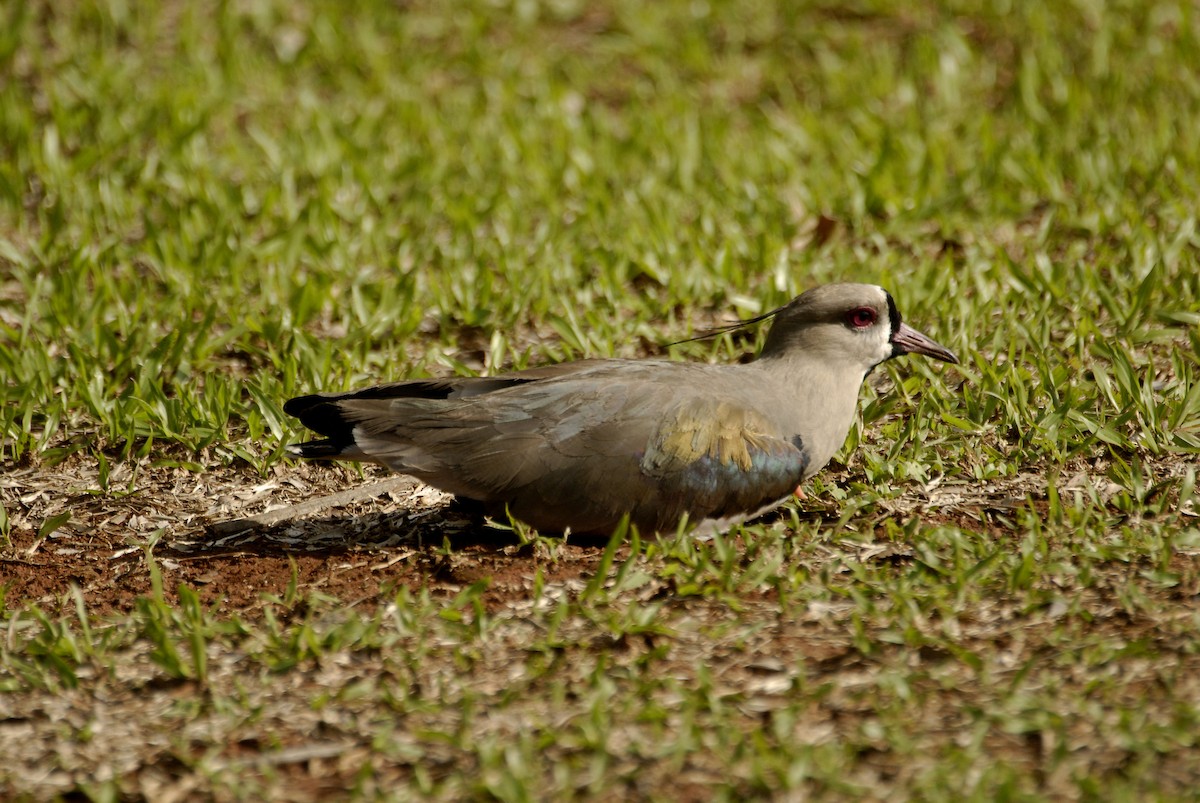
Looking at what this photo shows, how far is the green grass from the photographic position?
3.41 meters

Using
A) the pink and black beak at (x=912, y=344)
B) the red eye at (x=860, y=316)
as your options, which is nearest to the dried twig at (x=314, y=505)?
the red eye at (x=860, y=316)

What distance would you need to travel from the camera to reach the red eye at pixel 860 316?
4.68 metres

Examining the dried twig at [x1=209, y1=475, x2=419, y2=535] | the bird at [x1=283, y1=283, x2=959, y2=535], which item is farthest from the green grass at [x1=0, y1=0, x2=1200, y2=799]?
the dried twig at [x1=209, y1=475, x2=419, y2=535]

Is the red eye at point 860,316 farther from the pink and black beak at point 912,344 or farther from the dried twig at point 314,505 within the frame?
the dried twig at point 314,505

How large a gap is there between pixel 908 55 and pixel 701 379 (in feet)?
13.7

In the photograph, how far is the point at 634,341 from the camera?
18.4 ft

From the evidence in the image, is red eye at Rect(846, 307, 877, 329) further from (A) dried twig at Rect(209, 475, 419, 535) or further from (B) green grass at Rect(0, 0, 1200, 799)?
(A) dried twig at Rect(209, 475, 419, 535)

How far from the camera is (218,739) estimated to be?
136 inches

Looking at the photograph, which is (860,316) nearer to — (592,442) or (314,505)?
(592,442)

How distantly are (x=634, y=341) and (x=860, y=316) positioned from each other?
118 centimetres

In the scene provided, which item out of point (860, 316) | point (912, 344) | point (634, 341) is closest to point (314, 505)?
point (634, 341)

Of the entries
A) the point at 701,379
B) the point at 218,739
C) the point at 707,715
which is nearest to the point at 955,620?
the point at 707,715

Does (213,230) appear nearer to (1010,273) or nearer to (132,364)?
(132,364)

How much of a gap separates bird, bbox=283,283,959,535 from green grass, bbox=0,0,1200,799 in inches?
6.0
